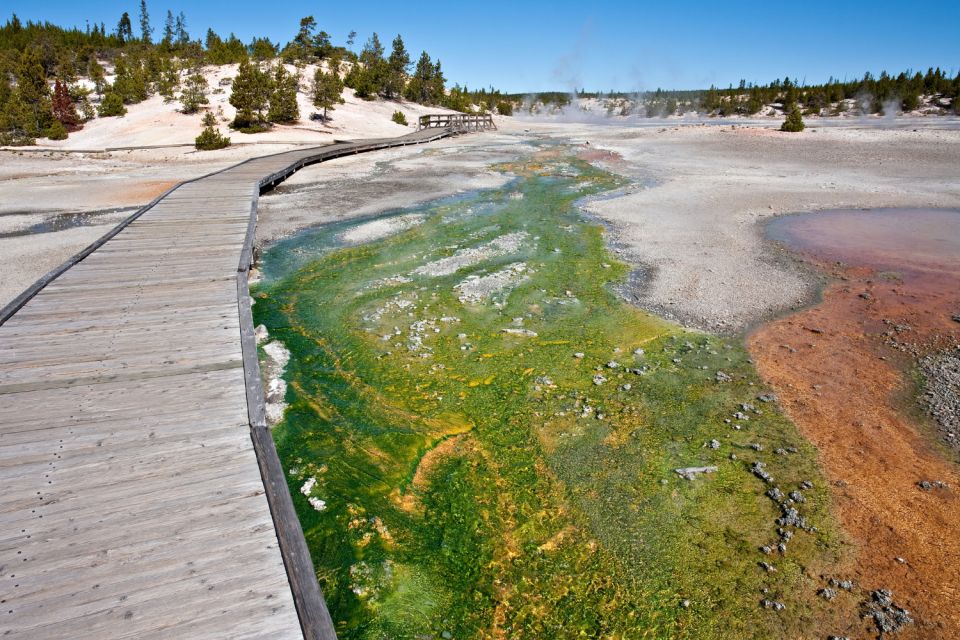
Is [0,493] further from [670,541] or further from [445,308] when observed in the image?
[445,308]

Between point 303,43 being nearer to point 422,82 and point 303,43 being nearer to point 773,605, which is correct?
point 422,82

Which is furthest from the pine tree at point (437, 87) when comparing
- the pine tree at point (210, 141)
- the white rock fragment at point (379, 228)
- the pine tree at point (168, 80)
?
the white rock fragment at point (379, 228)

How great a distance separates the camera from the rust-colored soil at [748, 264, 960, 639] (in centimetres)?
421

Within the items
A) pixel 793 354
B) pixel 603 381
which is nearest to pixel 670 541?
pixel 603 381

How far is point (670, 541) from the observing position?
457 cm

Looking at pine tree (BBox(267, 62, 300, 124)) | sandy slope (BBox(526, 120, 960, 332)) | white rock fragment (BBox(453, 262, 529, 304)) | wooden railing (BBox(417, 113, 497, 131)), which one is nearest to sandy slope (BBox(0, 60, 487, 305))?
pine tree (BBox(267, 62, 300, 124))

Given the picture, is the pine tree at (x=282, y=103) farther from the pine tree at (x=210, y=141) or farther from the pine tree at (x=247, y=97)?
the pine tree at (x=210, y=141)

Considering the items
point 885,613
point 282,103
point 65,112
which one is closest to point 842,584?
point 885,613

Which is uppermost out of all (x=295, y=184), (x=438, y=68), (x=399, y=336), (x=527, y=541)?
(x=438, y=68)

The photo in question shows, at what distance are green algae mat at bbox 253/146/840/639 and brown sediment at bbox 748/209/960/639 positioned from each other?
339mm

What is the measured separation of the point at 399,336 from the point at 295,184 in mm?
14615

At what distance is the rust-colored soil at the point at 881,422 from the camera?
4207 millimetres

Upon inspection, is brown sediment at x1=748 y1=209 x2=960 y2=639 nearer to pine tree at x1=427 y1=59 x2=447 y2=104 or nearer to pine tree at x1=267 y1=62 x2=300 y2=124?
pine tree at x1=267 y1=62 x2=300 y2=124

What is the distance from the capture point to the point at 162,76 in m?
40.1
